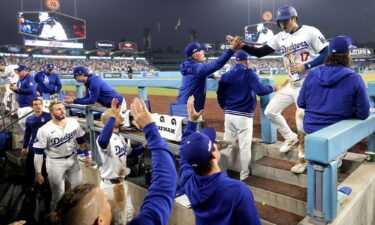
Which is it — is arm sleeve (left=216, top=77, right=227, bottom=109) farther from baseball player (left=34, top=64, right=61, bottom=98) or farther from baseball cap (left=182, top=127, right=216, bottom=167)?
baseball player (left=34, top=64, right=61, bottom=98)

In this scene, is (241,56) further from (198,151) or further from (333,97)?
(198,151)

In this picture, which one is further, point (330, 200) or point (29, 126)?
point (29, 126)

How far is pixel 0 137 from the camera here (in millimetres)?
8992

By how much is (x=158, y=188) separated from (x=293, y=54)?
316cm

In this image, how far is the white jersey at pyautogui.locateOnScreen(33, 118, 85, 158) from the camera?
5383 millimetres

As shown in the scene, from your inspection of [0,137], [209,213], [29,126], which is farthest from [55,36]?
[209,213]

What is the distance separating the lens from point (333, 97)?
3.18m

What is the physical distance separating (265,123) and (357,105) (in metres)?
Result: 1.81

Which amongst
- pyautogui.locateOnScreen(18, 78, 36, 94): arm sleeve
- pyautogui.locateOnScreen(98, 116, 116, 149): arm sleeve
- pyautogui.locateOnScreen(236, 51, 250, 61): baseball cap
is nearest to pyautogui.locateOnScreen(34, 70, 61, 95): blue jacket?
pyautogui.locateOnScreen(18, 78, 36, 94): arm sleeve

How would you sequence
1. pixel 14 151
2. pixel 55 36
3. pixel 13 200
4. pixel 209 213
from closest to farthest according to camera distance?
1. pixel 209 213
2. pixel 13 200
3. pixel 14 151
4. pixel 55 36

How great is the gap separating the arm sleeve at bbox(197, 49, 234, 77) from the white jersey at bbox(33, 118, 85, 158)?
261 centimetres

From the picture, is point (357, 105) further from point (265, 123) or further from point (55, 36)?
point (55, 36)

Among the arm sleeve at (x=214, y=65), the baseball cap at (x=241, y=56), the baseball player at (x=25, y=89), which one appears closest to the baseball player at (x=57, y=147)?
the arm sleeve at (x=214, y=65)

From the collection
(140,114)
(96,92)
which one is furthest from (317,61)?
(96,92)
